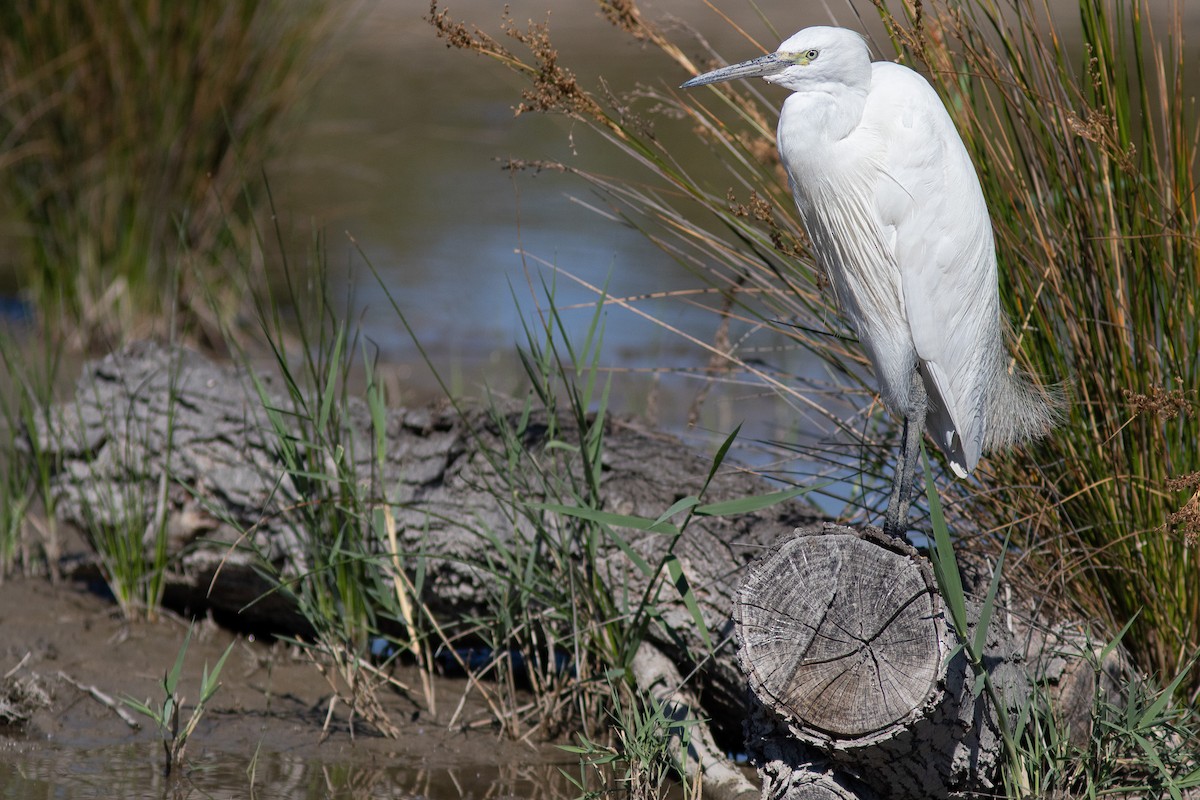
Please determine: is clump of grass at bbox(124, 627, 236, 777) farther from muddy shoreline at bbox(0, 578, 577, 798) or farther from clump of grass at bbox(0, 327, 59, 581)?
clump of grass at bbox(0, 327, 59, 581)

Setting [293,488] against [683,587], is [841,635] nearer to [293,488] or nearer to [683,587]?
[683,587]

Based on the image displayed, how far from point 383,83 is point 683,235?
10.4m

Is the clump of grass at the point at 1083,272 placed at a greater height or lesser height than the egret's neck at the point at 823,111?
lesser

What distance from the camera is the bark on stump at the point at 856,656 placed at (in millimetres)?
2146

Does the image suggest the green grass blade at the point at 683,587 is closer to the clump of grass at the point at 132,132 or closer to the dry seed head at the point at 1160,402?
the dry seed head at the point at 1160,402

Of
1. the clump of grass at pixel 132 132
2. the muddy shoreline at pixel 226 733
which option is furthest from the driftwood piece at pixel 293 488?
the clump of grass at pixel 132 132

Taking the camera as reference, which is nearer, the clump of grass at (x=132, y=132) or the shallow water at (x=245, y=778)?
the shallow water at (x=245, y=778)

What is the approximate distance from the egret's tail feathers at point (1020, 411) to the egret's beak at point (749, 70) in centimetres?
84

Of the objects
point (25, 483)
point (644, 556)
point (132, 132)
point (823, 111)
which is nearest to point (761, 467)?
point (644, 556)

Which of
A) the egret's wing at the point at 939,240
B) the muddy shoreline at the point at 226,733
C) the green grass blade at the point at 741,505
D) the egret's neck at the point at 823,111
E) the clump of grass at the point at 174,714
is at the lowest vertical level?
the muddy shoreline at the point at 226,733

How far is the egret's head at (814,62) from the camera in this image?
233 centimetres

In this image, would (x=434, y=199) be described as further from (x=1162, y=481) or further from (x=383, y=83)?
(x=1162, y=481)

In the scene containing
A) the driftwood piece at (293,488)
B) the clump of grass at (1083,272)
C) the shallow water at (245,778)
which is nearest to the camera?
the clump of grass at (1083,272)

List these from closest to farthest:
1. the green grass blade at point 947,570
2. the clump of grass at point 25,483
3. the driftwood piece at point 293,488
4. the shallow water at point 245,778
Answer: the green grass blade at point 947,570, the shallow water at point 245,778, the driftwood piece at point 293,488, the clump of grass at point 25,483
